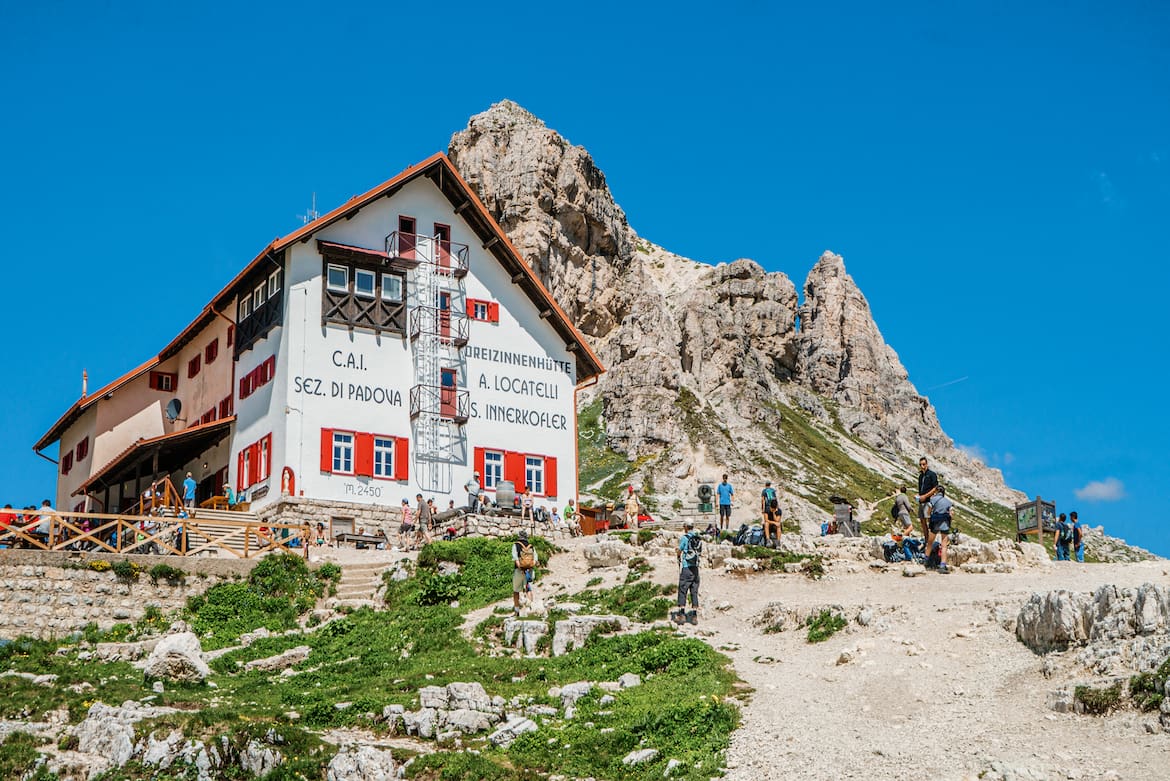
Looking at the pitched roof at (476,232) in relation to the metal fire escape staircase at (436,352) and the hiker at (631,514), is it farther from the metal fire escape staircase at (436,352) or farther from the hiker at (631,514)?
the hiker at (631,514)

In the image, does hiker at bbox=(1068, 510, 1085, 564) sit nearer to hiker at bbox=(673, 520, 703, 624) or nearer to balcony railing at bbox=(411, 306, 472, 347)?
hiker at bbox=(673, 520, 703, 624)

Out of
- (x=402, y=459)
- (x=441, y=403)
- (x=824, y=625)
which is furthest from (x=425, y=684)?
(x=441, y=403)

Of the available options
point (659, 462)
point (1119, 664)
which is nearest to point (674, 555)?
point (1119, 664)

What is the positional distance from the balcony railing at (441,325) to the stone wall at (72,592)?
19.9 metres

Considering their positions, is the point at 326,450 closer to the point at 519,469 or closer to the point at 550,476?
the point at 519,469

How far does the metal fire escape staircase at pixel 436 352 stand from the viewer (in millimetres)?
55094

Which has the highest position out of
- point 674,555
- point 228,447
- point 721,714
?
point 228,447

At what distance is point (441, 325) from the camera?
57281mm

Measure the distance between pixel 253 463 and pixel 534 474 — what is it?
11087 mm

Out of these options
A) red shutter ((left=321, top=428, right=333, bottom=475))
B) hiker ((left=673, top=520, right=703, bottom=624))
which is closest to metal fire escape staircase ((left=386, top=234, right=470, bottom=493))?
red shutter ((left=321, top=428, right=333, bottom=475))

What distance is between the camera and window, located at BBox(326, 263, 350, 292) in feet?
181

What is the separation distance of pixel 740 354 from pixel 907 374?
70857 millimetres

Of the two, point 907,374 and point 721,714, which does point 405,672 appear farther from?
point 907,374

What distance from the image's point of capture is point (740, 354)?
12131 cm
